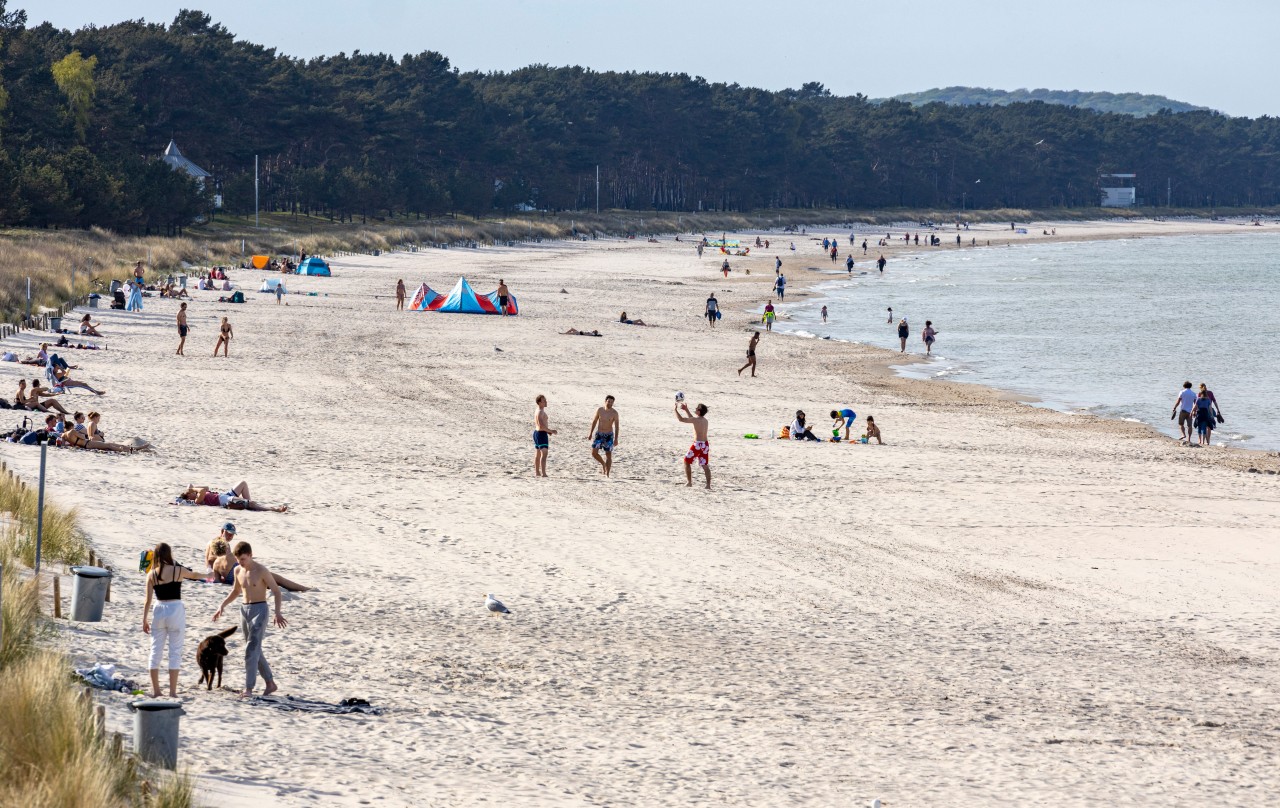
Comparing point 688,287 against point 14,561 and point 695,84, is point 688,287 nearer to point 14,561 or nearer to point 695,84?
point 14,561

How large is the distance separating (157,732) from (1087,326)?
45.1 m

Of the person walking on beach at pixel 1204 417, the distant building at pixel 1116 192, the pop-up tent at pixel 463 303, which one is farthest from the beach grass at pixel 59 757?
the distant building at pixel 1116 192

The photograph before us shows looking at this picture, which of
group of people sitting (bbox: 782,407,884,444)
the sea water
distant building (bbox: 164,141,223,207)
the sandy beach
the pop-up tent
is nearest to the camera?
the sandy beach

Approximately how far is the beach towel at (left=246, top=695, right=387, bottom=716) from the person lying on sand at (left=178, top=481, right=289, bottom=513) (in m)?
6.26

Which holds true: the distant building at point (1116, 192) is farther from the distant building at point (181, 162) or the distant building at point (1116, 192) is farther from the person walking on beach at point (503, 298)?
the person walking on beach at point (503, 298)

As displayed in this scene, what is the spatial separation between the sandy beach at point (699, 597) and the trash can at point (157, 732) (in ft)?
0.98

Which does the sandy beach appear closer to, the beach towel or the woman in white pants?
the beach towel

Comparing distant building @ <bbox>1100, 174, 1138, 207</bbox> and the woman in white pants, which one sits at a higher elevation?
distant building @ <bbox>1100, 174, 1138, 207</bbox>

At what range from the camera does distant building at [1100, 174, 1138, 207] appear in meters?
192

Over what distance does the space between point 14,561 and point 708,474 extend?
31.0ft

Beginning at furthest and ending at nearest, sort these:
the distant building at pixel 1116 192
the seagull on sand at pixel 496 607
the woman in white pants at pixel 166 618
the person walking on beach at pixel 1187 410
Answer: the distant building at pixel 1116 192
the person walking on beach at pixel 1187 410
the seagull on sand at pixel 496 607
the woman in white pants at pixel 166 618

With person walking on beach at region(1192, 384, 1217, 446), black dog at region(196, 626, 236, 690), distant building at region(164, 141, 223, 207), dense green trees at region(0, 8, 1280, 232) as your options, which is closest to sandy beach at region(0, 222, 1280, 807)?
black dog at region(196, 626, 236, 690)

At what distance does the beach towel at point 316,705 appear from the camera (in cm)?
968

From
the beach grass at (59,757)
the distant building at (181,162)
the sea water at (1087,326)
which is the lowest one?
the beach grass at (59,757)
